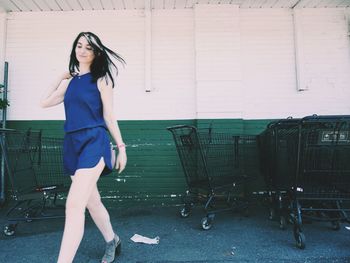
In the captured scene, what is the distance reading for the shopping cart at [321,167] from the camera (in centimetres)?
328

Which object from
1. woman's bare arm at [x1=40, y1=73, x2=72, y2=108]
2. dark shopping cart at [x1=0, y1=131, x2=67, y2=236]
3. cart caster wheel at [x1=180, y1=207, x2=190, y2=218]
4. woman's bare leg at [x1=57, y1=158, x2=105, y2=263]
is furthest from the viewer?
cart caster wheel at [x1=180, y1=207, x2=190, y2=218]

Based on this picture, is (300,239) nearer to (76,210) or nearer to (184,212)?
(184,212)

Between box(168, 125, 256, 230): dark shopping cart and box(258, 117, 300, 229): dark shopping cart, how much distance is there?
1.21 feet

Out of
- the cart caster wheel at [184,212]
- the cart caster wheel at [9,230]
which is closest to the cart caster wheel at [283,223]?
the cart caster wheel at [184,212]

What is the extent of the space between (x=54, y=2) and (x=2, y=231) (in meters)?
3.71

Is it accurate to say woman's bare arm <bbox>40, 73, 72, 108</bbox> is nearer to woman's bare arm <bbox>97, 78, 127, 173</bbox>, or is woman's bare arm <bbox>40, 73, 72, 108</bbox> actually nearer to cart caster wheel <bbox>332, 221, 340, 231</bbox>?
woman's bare arm <bbox>97, 78, 127, 173</bbox>

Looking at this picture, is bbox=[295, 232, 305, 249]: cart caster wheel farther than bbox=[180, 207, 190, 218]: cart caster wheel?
No

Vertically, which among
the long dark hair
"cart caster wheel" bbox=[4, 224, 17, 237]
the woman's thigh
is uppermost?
the long dark hair

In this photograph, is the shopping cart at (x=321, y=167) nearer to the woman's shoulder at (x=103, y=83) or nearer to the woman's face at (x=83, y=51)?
the woman's shoulder at (x=103, y=83)

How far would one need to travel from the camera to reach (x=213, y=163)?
4.41 m

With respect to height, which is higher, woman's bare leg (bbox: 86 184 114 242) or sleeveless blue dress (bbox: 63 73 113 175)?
sleeveless blue dress (bbox: 63 73 113 175)

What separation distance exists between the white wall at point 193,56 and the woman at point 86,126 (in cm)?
275

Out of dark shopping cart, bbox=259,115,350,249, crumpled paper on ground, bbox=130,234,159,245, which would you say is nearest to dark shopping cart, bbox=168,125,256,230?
dark shopping cart, bbox=259,115,350,249

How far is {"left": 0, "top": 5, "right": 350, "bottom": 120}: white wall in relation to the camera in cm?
543
